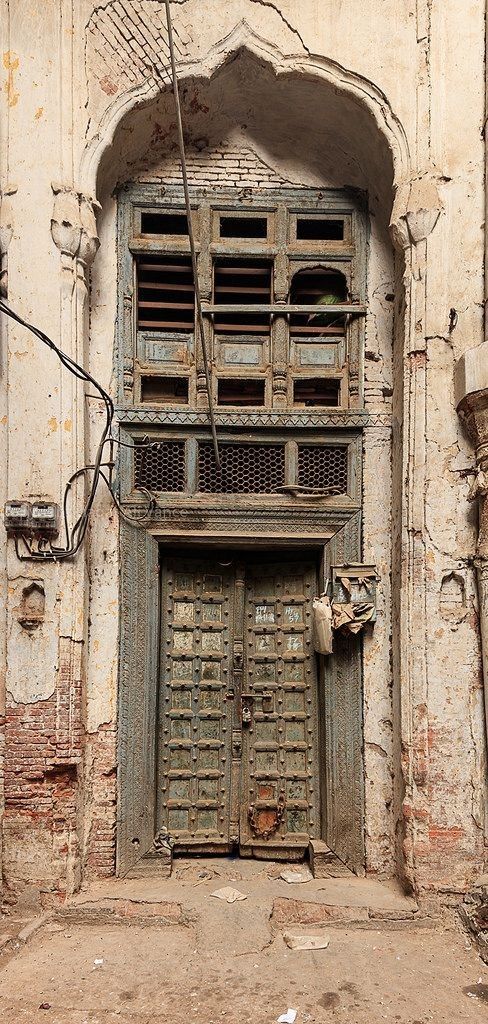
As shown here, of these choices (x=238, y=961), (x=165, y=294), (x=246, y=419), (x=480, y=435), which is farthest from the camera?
(x=165, y=294)

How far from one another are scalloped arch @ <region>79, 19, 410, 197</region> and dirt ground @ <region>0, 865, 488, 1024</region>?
4.38 meters

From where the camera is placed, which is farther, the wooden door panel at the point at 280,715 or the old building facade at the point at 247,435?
the wooden door panel at the point at 280,715

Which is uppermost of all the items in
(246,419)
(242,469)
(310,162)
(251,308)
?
(310,162)

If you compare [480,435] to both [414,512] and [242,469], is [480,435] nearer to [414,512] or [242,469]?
[414,512]

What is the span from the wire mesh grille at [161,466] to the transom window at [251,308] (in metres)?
0.31

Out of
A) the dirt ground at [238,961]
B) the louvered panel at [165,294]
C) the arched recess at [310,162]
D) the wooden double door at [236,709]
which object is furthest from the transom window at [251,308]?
the dirt ground at [238,961]

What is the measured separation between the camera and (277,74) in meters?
4.27

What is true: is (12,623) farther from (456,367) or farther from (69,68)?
(69,68)

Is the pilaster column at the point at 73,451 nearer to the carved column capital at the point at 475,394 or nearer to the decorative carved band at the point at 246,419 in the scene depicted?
the decorative carved band at the point at 246,419

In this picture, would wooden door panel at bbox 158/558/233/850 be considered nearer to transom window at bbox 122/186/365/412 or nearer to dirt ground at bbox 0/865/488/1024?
dirt ground at bbox 0/865/488/1024

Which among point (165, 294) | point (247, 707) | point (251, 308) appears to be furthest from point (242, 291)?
point (247, 707)

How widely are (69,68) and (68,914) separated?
16.8 ft

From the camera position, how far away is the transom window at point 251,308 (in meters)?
4.57

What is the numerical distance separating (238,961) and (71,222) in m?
4.30
